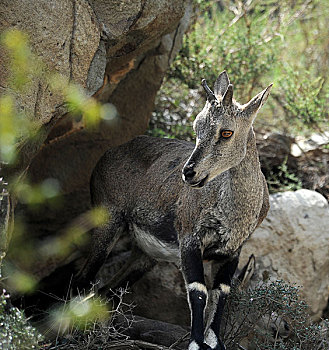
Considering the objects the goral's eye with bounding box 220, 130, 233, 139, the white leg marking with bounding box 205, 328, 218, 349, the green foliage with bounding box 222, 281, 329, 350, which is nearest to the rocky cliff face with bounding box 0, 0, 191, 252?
the goral's eye with bounding box 220, 130, 233, 139

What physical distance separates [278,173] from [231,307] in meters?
3.20

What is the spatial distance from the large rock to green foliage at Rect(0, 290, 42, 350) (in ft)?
11.7

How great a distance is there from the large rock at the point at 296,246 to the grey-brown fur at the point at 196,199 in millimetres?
1571

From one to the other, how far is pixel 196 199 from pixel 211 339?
123cm

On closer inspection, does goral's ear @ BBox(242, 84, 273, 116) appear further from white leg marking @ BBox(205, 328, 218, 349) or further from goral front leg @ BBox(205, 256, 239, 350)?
white leg marking @ BBox(205, 328, 218, 349)

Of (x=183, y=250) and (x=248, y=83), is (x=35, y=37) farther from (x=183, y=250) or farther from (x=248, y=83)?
(x=248, y=83)

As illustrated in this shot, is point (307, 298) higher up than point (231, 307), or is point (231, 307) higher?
point (231, 307)

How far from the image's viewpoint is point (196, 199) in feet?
17.3

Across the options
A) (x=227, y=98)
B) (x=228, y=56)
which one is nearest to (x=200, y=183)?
(x=227, y=98)

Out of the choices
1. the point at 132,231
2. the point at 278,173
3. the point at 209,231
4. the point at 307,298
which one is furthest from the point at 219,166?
the point at 278,173

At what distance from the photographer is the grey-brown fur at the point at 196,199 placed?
15.9 feet

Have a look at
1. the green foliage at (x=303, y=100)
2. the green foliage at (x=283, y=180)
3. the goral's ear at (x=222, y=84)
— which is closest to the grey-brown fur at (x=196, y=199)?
the goral's ear at (x=222, y=84)

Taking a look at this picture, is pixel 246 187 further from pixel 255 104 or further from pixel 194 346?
pixel 194 346

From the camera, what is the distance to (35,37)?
501 cm
